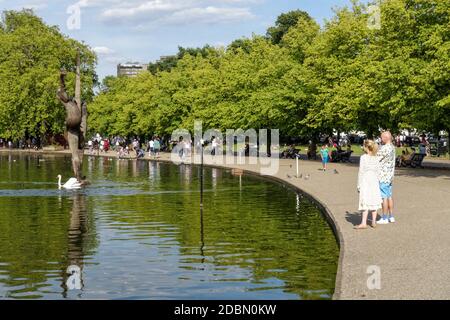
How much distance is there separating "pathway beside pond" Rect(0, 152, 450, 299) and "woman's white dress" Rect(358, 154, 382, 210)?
0.55 m

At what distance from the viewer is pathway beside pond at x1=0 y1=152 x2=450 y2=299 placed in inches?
378

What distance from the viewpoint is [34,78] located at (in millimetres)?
86938

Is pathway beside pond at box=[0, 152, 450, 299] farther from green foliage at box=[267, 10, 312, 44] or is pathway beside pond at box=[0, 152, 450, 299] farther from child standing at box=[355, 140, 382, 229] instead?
green foliage at box=[267, 10, 312, 44]

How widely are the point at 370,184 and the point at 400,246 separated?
3027 mm

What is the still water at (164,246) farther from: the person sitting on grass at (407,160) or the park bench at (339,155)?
the park bench at (339,155)

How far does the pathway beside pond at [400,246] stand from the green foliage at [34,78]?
65001 mm

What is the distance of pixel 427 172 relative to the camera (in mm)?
34969

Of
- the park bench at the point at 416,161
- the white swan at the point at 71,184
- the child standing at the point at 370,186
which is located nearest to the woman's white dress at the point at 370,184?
the child standing at the point at 370,186

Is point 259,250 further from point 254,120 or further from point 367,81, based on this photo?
point 254,120

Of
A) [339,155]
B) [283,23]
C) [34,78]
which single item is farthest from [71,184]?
[283,23]

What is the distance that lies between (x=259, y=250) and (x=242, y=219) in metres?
4.99

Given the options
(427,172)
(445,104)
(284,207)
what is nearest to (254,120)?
(427,172)

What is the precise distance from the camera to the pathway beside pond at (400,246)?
378 inches

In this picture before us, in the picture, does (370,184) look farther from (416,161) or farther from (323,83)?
(323,83)
